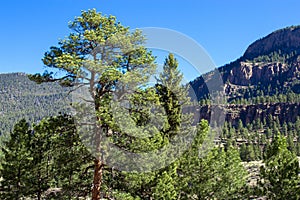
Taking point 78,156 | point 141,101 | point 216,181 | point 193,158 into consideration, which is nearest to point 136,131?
point 141,101

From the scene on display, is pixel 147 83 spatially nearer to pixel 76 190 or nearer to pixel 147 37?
pixel 147 37

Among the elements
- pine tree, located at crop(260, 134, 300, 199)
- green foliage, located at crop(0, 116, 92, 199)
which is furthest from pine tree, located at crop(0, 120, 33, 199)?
pine tree, located at crop(260, 134, 300, 199)

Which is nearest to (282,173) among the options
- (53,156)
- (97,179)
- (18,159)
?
(97,179)

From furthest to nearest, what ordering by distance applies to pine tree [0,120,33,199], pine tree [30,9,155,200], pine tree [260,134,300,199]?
pine tree [260,134,300,199] < pine tree [0,120,33,199] < pine tree [30,9,155,200]

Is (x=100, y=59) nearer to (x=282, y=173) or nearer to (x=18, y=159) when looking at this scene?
(x=18, y=159)

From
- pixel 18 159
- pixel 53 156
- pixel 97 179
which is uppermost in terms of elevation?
pixel 53 156

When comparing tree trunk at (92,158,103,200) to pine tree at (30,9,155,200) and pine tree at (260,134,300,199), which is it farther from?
pine tree at (260,134,300,199)

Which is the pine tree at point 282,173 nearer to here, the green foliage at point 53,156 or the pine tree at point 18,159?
the green foliage at point 53,156

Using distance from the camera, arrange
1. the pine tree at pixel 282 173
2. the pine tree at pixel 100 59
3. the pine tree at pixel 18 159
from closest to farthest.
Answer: the pine tree at pixel 100 59 < the pine tree at pixel 18 159 < the pine tree at pixel 282 173

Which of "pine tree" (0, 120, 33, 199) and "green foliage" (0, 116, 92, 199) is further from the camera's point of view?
"pine tree" (0, 120, 33, 199)

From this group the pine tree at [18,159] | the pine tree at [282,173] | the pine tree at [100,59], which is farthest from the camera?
the pine tree at [282,173]

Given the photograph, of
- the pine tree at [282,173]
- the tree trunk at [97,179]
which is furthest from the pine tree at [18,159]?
the pine tree at [282,173]

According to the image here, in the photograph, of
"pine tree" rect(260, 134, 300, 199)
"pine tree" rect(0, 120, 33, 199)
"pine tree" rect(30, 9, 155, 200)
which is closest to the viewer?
"pine tree" rect(30, 9, 155, 200)

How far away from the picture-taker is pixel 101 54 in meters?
14.3
